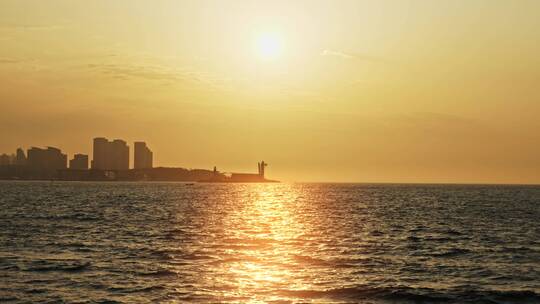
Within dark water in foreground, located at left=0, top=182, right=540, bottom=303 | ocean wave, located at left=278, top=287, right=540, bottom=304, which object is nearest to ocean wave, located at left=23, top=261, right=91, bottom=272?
dark water in foreground, located at left=0, top=182, right=540, bottom=303

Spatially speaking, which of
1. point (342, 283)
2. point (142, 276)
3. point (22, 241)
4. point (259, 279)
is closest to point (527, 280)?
point (342, 283)

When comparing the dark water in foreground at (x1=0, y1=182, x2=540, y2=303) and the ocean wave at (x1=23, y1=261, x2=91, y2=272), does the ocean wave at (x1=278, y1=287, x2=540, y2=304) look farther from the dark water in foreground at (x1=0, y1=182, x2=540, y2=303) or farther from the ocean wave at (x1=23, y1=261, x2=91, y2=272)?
the ocean wave at (x1=23, y1=261, x2=91, y2=272)

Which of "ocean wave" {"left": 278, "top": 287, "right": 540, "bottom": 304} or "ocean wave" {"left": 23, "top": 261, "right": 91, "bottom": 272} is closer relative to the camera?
"ocean wave" {"left": 278, "top": 287, "right": 540, "bottom": 304}

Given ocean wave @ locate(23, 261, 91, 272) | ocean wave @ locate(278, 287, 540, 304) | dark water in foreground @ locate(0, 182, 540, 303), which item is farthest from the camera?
ocean wave @ locate(23, 261, 91, 272)

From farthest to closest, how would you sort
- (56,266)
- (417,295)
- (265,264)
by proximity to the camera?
(265,264), (56,266), (417,295)

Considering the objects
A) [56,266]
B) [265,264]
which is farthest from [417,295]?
[56,266]

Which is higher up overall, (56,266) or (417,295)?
(56,266)

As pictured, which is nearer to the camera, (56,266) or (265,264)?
(56,266)

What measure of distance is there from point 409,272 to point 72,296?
75.7 ft

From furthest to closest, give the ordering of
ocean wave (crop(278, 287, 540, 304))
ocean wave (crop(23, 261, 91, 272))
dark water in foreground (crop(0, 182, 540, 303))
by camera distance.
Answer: ocean wave (crop(23, 261, 91, 272)) < dark water in foreground (crop(0, 182, 540, 303)) < ocean wave (crop(278, 287, 540, 304))

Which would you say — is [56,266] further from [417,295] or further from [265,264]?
[417,295]

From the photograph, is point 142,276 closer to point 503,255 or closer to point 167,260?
point 167,260

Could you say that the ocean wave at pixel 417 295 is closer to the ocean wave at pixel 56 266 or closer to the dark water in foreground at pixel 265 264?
the dark water in foreground at pixel 265 264

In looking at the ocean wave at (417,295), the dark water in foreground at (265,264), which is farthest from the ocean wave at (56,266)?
the ocean wave at (417,295)
